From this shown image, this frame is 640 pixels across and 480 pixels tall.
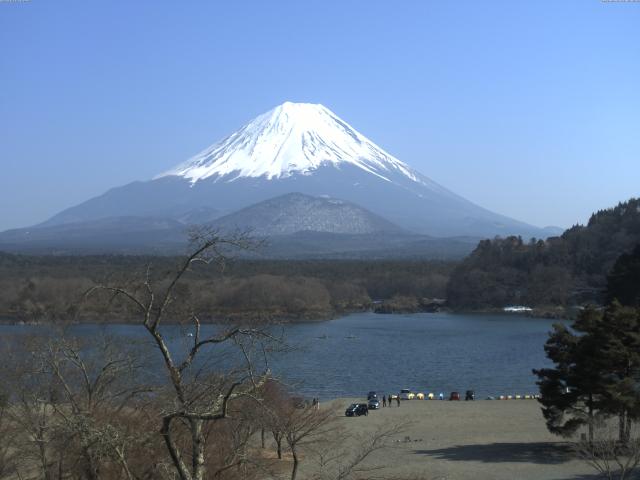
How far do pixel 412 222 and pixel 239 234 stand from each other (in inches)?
5321

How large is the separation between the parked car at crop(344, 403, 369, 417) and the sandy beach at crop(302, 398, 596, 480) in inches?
5.7

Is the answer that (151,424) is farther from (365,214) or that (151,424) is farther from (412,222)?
(412,222)

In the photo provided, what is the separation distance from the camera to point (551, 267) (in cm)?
4716

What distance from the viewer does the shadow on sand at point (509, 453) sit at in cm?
1162

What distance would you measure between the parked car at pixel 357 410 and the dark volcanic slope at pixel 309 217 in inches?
3990

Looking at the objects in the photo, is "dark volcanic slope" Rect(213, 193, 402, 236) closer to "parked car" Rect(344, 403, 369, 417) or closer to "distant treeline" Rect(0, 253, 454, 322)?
"distant treeline" Rect(0, 253, 454, 322)

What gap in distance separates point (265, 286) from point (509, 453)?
30.6 metres

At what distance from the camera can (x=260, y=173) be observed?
155m

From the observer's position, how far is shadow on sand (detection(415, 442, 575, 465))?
11625 mm

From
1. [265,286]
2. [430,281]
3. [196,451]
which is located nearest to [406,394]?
[196,451]

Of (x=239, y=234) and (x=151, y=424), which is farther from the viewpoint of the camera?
(x=151, y=424)

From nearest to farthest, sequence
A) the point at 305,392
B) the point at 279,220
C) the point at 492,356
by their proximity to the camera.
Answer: the point at 305,392 < the point at 492,356 < the point at 279,220

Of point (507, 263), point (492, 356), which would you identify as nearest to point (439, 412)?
point (492, 356)

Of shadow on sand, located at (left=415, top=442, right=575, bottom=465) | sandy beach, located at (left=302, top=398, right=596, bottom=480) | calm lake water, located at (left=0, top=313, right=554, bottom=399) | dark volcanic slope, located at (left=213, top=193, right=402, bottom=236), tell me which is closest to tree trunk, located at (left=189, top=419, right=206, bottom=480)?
sandy beach, located at (left=302, top=398, right=596, bottom=480)
